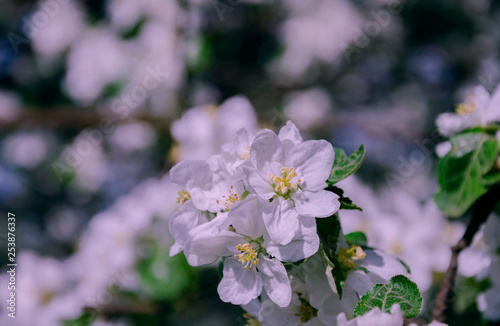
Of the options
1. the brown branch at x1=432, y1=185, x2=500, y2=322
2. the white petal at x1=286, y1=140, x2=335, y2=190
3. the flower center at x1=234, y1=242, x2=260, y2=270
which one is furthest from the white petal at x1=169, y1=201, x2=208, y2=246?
the brown branch at x1=432, y1=185, x2=500, y2=322

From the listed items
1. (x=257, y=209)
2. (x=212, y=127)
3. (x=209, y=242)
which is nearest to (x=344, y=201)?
(x=257, y=209)

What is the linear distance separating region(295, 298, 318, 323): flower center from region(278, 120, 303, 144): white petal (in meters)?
0.33

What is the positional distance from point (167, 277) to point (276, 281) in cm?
132

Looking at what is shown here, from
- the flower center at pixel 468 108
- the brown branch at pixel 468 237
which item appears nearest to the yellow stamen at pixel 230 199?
the brown branch at pixel 468 237

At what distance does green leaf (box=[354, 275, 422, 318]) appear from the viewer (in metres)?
0.85

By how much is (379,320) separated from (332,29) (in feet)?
10.1

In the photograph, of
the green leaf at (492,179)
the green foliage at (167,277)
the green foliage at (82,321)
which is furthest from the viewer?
the green foliage at (167,277)

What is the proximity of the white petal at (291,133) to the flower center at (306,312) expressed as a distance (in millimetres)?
330

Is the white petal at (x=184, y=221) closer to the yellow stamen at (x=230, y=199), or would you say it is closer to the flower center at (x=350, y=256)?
the yellow stamen at (x=230, y=199)

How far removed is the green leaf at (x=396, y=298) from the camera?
849 mm

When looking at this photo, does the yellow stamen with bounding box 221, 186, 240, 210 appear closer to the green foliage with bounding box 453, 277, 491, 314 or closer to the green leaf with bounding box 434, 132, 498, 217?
the green leaf with bounding box 434, 132, 498, 217

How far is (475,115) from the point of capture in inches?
48.5

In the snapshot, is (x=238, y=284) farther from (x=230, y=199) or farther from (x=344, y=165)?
(x=344, y=165)

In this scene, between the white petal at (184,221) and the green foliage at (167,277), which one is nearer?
the white petal at (184,221)
